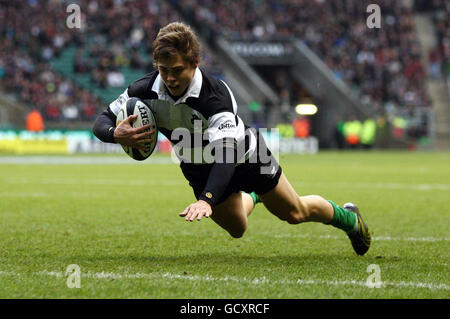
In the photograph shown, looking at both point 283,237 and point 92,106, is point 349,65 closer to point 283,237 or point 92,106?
point 92,106

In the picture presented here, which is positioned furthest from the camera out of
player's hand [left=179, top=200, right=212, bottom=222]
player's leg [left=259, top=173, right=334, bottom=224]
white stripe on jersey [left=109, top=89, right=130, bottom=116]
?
player's leg [left=259, top=173, right=334, bottom=224]

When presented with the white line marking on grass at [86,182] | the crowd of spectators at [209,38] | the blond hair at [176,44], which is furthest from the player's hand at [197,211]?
the crowd of spectators at [209,38]

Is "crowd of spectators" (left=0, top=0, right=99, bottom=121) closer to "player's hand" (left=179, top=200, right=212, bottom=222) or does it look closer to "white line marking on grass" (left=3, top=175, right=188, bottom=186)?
"white line marking on grass" (left=3, top=175, right=188, bottom=186)

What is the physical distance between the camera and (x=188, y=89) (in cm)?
491

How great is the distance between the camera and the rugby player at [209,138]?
4.68 m

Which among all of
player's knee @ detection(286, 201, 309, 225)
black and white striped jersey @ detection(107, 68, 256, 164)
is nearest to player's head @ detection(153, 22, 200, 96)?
black and white striped jersey @ detection(107, 68, 256, 164)

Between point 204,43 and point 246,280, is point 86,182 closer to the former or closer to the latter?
point 246,280

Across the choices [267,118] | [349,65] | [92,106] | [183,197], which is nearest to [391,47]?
[349,65]

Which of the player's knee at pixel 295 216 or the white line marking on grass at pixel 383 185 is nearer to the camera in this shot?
the player's knee at pixel 295 216

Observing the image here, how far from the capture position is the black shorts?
5.33 m

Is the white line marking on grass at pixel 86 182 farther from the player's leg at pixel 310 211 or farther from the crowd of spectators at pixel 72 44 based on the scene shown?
Answer: the crowd of spectators at pixel 72 44

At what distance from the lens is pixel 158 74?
513cm

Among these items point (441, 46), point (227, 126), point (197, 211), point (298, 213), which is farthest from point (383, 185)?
point (441, 46)
